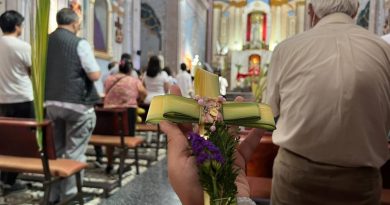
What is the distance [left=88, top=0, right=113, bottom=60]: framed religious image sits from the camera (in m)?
9.02

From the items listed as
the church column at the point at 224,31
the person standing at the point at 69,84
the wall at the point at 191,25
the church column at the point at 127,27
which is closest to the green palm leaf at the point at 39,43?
the person standing at the point at 69,84

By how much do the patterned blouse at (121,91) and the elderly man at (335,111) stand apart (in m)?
3.70

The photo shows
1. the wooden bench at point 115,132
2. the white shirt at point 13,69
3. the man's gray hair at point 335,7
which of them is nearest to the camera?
the man's gray hair at point 335,7

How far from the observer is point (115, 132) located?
4941mm

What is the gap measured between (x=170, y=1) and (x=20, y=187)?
1225 centimetres

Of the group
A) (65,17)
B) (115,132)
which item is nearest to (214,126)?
(65,17)

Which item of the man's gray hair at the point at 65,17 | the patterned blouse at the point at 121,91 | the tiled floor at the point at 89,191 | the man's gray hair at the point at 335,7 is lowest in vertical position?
the tiled floor at the point at 89,191

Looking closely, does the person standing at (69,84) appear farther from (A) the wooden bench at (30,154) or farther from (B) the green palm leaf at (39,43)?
(B) the green palm leaf at (39,43)

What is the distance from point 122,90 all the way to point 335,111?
156 inches

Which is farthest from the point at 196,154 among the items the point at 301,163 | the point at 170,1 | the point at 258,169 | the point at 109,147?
the point at 170,1

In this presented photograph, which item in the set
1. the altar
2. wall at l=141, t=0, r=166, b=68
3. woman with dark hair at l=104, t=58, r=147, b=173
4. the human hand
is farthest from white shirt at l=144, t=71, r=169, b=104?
the altar

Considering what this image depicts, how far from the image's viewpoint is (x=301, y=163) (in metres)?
1.63

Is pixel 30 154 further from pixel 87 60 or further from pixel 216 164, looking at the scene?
pixel 216 164

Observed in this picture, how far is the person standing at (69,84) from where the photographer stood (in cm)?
347
